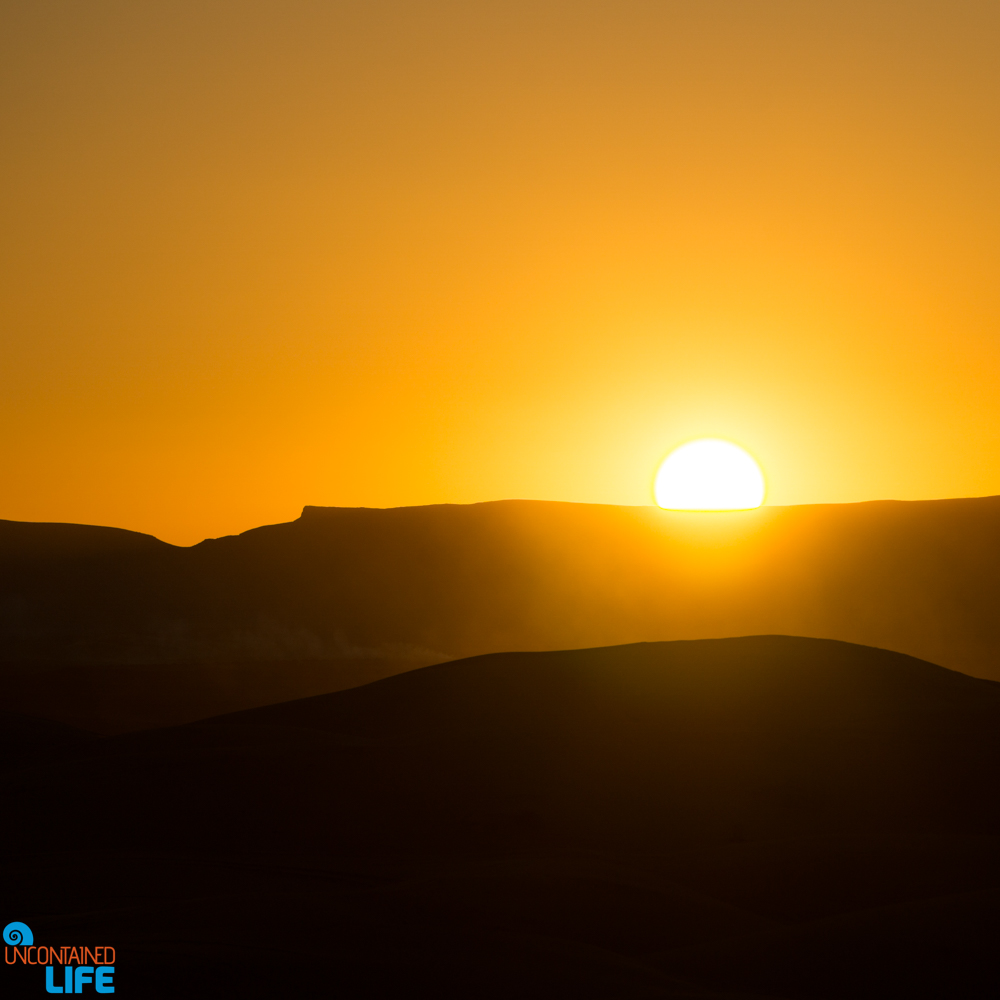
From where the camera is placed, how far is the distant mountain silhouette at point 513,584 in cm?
5522

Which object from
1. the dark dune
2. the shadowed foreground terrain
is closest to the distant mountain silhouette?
the dark dune

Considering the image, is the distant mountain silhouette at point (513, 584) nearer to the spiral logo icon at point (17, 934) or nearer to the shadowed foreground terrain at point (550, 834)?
the shadowed foreground terrain at point (550, 834)

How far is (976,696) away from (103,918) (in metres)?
14.1

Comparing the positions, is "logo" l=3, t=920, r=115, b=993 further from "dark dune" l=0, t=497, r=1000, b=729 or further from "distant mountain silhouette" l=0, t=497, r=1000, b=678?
"distant mountain silhouette" l=0, t=497, r=1000, b=678

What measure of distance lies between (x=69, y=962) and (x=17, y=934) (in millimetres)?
1370

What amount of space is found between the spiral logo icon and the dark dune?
43.3m

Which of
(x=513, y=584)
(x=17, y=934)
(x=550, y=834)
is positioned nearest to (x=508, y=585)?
(x=513, y=584)

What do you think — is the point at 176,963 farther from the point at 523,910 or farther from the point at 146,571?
the point at 146,571

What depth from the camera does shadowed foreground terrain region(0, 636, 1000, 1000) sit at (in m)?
7.57

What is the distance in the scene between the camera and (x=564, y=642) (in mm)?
56188

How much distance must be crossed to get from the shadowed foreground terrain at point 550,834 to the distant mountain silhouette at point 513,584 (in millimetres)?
35763

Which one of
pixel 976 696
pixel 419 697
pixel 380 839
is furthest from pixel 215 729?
pixel 976 696

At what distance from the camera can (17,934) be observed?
8.16 metres

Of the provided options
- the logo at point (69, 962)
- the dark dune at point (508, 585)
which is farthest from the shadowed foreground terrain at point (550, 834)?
the dark dune at point (508, 585)
